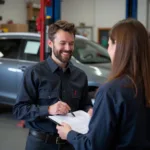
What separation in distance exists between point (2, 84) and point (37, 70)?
3399 mm

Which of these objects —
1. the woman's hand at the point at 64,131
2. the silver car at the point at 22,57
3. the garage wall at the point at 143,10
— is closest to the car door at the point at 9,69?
the silver car at the point at 22,57

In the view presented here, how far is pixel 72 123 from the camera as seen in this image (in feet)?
5.50

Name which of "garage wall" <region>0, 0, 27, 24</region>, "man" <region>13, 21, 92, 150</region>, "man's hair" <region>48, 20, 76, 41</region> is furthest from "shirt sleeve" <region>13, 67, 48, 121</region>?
"garage wall" <region>0, 0, 27, 24</region>

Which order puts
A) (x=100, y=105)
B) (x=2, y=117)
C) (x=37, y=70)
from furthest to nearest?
(x=2, y=117) → (x=37, y=70) → (x=100, y=105)

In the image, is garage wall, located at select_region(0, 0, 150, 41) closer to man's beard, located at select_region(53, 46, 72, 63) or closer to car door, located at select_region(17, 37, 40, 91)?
car door, located at select_region(17, 37, 40, 91)

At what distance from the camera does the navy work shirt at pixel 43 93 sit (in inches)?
74.8

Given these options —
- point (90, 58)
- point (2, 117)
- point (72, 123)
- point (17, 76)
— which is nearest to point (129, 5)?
→ point (90, 58)

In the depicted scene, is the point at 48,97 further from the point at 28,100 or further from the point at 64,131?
the point at 64,131

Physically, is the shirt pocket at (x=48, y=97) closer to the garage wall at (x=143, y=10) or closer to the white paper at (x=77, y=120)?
the white paper at (x=77, y=120)

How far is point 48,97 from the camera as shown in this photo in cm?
194

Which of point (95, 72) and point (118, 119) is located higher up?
point (118, 119)

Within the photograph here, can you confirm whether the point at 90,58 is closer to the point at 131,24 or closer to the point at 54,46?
the point at 54,46

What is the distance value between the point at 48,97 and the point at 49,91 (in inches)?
1.5

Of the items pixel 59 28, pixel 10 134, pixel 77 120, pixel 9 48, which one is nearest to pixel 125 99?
pixel 77 120
